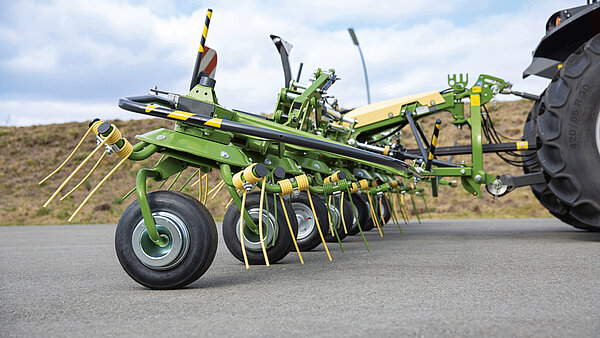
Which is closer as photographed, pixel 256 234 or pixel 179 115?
pixel 179 115

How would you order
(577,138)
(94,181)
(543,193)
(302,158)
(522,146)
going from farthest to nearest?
(94,181), (543,193), (522,146), (302,158), (577,138)

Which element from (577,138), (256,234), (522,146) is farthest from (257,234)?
(522,146)

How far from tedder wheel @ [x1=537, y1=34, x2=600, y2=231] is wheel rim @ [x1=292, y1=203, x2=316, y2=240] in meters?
2.44

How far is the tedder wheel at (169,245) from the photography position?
3201 mm

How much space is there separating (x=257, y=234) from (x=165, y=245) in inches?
52.5

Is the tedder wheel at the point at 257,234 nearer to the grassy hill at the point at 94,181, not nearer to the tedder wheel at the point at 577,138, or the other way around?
the tedder wheel at the point at 577,138

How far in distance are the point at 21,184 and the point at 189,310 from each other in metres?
26.2

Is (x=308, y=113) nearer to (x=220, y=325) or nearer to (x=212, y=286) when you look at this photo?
(x=212, y=286)

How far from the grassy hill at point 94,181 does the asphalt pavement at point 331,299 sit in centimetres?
1208

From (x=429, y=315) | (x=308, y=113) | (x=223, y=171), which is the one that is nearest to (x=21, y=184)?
(x=308, y=113)

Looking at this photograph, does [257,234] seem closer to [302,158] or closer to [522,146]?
[302,158]

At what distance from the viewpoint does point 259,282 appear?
3539 mm

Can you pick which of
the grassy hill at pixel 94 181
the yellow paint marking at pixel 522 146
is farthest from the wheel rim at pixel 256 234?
the grassy hill at pixel 94 181

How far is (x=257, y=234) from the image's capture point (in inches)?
177
